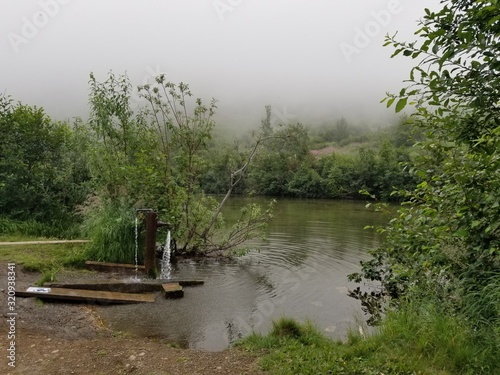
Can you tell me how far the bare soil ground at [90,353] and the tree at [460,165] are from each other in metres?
2.74

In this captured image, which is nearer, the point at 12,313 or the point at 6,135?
the point at 12,313

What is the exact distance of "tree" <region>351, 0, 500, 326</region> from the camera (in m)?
3.15

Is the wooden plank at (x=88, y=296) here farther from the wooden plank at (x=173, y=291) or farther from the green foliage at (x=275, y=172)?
the green foliage at (x=275, y=172)

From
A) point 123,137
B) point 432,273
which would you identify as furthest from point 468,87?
point 123,137

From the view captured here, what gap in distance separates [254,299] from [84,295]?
3.47m

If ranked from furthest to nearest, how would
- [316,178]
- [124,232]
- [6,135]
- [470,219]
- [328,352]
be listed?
A: [316,178] → [6,135] → [124,232] → [328,352] → [470,219]

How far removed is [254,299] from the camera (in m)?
8.49

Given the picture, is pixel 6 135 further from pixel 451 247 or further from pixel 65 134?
pixel 451 247

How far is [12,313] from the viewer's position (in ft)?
20.4

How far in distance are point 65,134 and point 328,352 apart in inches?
531

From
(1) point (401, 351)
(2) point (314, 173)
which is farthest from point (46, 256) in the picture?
(2) point (314, 173)

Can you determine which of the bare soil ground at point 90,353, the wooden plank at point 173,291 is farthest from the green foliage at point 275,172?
the bare soil ground at point 90,353

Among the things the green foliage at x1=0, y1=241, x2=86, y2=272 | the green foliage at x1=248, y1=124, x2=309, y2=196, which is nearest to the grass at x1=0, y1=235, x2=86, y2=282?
the green foliage at x1=0, y1=241, x2=86, y2=272

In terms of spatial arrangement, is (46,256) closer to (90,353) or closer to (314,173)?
(90,353)
